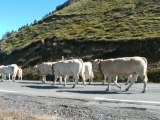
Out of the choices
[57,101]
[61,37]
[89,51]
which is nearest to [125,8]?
[61,37]

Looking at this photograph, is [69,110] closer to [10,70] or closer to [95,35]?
[10,70]

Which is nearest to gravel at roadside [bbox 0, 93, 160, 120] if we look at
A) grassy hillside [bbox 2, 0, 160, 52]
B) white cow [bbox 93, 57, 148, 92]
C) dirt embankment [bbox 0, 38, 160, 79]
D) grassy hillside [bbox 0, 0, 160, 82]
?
white cow [bbox 93, 57, 148, 92]

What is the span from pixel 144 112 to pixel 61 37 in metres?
44.7

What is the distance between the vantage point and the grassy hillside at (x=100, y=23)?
183ft

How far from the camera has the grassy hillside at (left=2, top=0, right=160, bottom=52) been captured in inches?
2195

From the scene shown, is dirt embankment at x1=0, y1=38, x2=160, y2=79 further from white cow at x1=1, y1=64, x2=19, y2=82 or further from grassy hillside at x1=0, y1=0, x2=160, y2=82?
white cow at x1=1, y1=64, x2=19, y2=82

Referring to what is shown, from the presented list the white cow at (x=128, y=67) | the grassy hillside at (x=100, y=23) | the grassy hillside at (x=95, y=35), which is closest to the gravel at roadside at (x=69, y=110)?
the white cow at (x=128, y=67)

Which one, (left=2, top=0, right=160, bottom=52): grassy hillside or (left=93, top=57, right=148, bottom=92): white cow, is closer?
(left=93, top=57, right=148, bottom=92): white cow

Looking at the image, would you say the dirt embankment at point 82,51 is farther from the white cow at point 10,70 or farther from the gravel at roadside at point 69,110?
the gravel at roadside at point 69,110

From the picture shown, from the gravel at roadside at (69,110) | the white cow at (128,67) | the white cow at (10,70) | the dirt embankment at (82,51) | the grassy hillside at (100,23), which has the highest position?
the grassy hillside at (100,23)

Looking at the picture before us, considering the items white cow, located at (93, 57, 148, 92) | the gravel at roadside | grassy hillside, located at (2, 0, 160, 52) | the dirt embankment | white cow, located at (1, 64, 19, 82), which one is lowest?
the gravel at roadside

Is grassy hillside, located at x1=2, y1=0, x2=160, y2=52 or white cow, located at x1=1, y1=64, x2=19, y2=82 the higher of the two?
grassy hillside, located at x1=2, y1=0, x2=160, y2=52

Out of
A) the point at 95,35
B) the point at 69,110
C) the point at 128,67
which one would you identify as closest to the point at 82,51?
the point at 95,35

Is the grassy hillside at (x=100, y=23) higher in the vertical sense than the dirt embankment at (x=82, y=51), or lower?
higher
